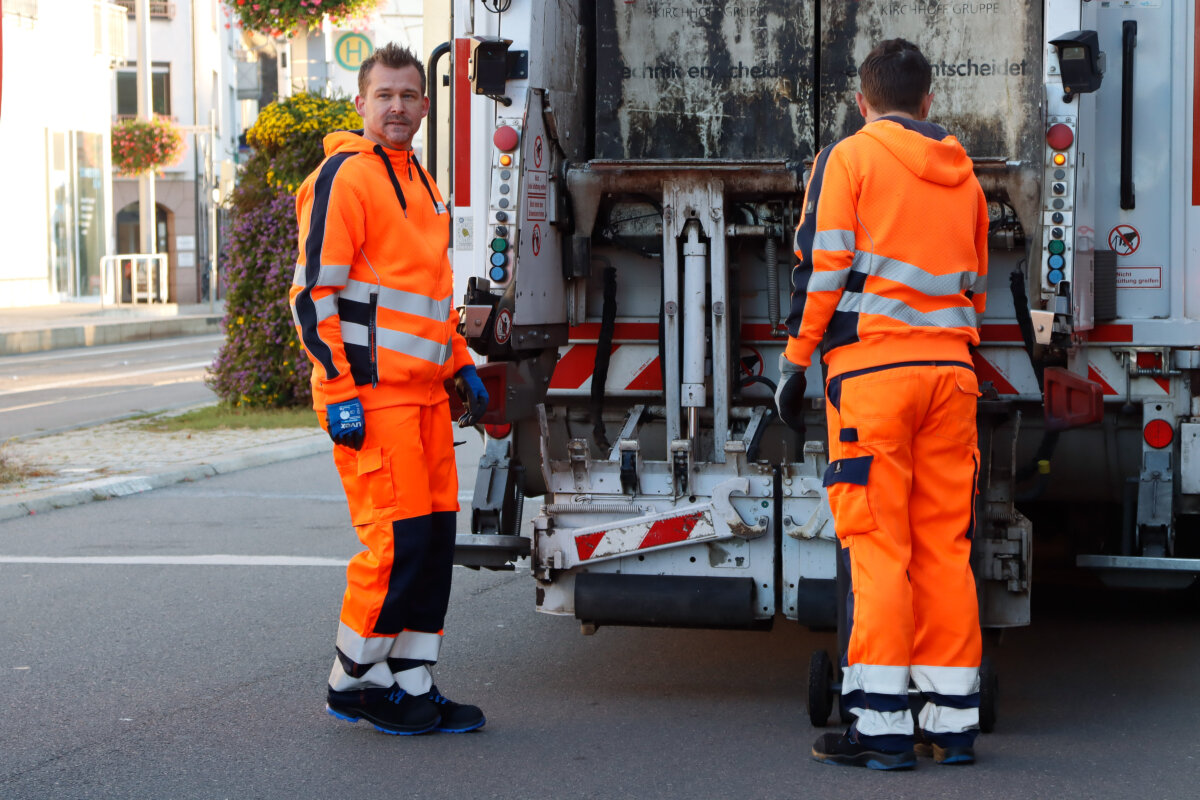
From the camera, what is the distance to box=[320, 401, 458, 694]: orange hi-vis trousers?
4.54m

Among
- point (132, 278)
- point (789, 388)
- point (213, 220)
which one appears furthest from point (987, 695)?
point (213, 220)

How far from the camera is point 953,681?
4289mm

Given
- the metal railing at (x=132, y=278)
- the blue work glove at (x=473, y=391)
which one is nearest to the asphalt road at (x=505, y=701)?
the blue work glove at (x=473, y=391)

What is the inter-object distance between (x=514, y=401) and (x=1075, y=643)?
87.4 inches

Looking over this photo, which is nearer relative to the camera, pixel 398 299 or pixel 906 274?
pixel 906 274

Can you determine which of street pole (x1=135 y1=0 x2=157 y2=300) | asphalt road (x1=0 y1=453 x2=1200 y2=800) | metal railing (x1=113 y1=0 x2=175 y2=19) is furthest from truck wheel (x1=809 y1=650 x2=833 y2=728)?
metal railing (x1=113 y1=0 x2=175 y2=19)

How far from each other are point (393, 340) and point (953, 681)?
1762 millimetres

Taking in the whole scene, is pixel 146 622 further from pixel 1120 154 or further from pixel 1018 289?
pixel 1120 154

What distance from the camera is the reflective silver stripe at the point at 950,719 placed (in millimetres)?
4281

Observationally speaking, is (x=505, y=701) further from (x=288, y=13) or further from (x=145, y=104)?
(x=145, y=104)

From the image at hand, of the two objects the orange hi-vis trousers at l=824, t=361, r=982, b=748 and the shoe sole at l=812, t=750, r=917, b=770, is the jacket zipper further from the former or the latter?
the shoe sole at l=812, t=750, r=917, b=770

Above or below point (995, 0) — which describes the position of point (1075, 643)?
below

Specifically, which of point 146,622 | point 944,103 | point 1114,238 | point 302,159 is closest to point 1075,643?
point 1114,238

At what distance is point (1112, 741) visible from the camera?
4570 millimetres
